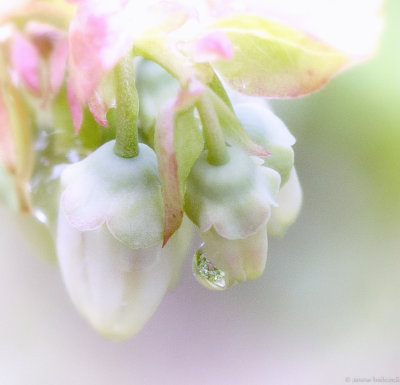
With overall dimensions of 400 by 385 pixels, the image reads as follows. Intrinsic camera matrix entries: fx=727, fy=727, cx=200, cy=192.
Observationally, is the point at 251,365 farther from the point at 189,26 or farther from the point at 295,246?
the point at 189,26

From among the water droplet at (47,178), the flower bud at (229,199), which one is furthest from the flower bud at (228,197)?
the water droplet at (47,178)

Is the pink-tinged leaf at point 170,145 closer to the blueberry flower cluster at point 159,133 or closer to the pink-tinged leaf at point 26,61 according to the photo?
the blueberry flower cluster at point 159,133

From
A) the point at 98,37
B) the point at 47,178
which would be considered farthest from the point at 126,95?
the point at 47,178

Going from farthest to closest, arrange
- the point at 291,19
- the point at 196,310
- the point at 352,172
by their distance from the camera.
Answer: the point at 352,172 < the point at 196,310 < the point at 291,19

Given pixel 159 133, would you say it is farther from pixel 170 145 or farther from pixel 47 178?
pixel 47 178

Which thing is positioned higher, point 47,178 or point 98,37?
point 98,37

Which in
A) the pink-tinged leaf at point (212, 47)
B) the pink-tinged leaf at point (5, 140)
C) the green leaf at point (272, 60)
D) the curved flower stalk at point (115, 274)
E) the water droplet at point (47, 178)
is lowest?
the water droplet at point (47, 178)

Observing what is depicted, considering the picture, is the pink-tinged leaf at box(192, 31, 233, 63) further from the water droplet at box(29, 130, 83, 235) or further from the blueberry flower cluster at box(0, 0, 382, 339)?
the water droplet at box(29, 130, 83, 235)

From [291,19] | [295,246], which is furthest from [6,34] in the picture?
[295,246]
